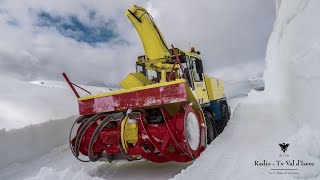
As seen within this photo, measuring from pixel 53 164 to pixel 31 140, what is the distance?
3.51 feet

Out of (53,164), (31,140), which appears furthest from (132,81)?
(31,140)

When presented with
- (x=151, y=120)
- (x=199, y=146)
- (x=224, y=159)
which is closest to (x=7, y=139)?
(x=151, y=120)

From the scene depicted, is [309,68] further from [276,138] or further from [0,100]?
[0,100]

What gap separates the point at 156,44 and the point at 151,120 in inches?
88.5

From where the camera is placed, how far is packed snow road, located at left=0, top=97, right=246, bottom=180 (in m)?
4.61

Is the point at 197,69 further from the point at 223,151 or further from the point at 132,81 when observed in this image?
the point at 223,151

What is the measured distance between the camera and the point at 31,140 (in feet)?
21.2

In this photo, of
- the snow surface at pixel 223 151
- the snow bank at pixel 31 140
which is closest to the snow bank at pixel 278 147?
the snow surface at pixel 223 151

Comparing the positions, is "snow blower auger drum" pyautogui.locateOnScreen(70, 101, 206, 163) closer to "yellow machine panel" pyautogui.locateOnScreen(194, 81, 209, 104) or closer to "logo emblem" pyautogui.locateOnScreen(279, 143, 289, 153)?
"yellow machine panel" pyautogui.locateOnScreen(194, 81, 209, 104)

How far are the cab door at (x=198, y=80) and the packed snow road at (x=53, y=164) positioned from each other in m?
1.62

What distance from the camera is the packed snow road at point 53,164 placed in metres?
4.61

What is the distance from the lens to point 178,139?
4.52m

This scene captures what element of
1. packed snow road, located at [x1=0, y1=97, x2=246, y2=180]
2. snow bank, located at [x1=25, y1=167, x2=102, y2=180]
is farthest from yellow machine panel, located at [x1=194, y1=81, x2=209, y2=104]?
snow bank, located at [x1=25, y1=167, x2=102, y2=180]

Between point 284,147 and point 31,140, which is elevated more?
point 31,140
